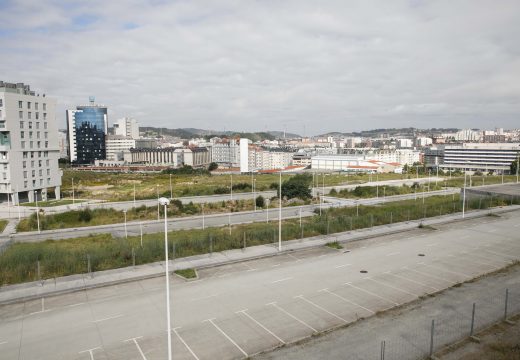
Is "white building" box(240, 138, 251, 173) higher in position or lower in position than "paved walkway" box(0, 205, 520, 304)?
higher

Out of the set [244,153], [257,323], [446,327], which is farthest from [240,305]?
[244,153]

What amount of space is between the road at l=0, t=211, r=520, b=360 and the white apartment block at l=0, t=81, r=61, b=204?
161 feet

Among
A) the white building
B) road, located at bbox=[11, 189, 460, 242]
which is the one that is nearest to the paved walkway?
road, located at bbox=[11, 189, 460, 242]

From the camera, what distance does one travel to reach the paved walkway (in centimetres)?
2172

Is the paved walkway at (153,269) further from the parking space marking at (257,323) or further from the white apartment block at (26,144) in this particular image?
the white apartment block at (26,144)

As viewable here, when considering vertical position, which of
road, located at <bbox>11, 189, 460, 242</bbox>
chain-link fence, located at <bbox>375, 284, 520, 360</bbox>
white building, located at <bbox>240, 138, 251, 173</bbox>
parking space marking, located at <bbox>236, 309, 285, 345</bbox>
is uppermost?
white building, located at <bbox>240, 138, 251, 173</bbox>

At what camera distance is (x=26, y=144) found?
63.2 meters

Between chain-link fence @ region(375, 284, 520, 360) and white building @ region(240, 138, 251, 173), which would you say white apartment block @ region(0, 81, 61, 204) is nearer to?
chain-link fence @ region(375, 284, 520, 360)

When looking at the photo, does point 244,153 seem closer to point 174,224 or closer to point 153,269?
point 174,224

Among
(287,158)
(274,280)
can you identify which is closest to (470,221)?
(274,280)

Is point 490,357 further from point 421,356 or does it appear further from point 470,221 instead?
point 470,221

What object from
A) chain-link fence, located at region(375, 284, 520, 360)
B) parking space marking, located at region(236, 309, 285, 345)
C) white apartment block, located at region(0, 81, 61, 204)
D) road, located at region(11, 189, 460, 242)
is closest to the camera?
chain-link fence, located at region(375, 284, 520, 360)

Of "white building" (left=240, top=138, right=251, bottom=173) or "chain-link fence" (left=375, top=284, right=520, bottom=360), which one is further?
"white building" (left=240, top=138, right=251, bottom=173)

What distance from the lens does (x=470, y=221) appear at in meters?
42.3
